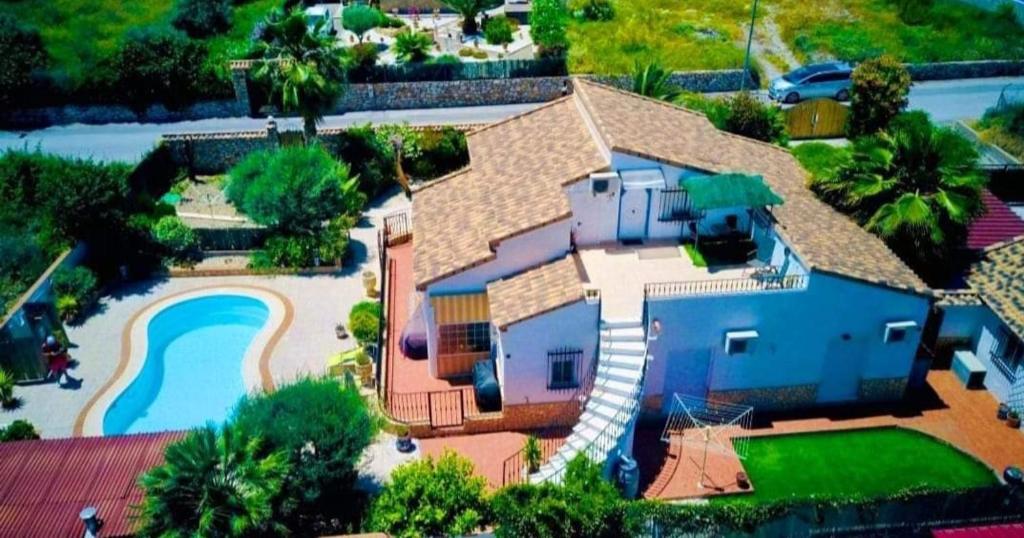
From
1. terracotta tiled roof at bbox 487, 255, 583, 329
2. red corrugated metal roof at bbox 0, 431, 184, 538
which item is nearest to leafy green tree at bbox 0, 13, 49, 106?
red corrugated metal roof at bbox 0, 431, 184, 538

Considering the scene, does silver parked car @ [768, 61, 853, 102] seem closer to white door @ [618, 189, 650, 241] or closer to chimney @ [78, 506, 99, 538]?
white door @ [618, 189, 650, 241]

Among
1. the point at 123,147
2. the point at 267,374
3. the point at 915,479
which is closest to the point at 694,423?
the point at 915,479

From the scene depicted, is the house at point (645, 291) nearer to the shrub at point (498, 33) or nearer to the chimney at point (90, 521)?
the chimney at point (90, 521)

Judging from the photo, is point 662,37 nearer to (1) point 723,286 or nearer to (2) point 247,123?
(2) point 247,123

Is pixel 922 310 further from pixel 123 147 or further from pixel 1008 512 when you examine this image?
pixel 123 147

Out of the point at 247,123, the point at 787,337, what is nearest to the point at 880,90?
the point at 787,337

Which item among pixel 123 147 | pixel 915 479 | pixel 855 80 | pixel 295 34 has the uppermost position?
pixel 295 34
